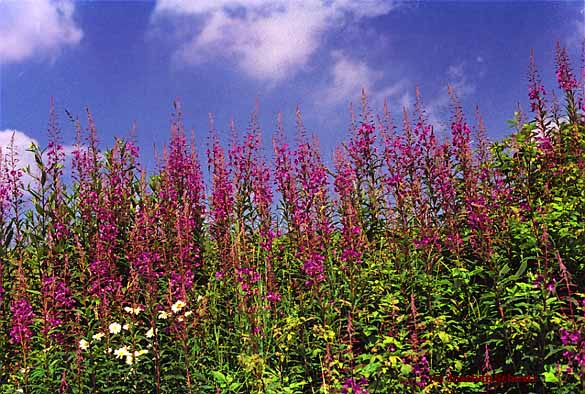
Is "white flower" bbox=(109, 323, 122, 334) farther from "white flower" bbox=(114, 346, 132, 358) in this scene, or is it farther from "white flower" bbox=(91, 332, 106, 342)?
"white flower" bbox=(114, 346, 132, 358)

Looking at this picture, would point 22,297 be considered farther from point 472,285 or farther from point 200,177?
point 472,285

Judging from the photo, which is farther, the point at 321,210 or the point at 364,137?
the point at 364,137

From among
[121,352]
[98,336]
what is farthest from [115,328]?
[121,352]

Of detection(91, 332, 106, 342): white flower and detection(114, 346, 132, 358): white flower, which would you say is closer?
detection(114, 346, 132, 358): white flower

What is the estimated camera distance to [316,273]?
5969mm

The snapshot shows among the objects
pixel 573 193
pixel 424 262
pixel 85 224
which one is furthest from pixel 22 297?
pixel 573 193

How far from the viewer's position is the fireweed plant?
527 cm

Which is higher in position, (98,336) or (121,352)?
(98,336)

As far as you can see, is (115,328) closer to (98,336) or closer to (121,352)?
(98,336)

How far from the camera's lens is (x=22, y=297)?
6.04 m

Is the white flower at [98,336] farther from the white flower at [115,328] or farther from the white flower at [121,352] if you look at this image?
the white flower at [121,352]

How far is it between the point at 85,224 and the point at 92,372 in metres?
3.27

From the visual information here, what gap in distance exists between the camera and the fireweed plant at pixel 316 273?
5.27 metres

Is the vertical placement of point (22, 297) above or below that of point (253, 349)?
above
